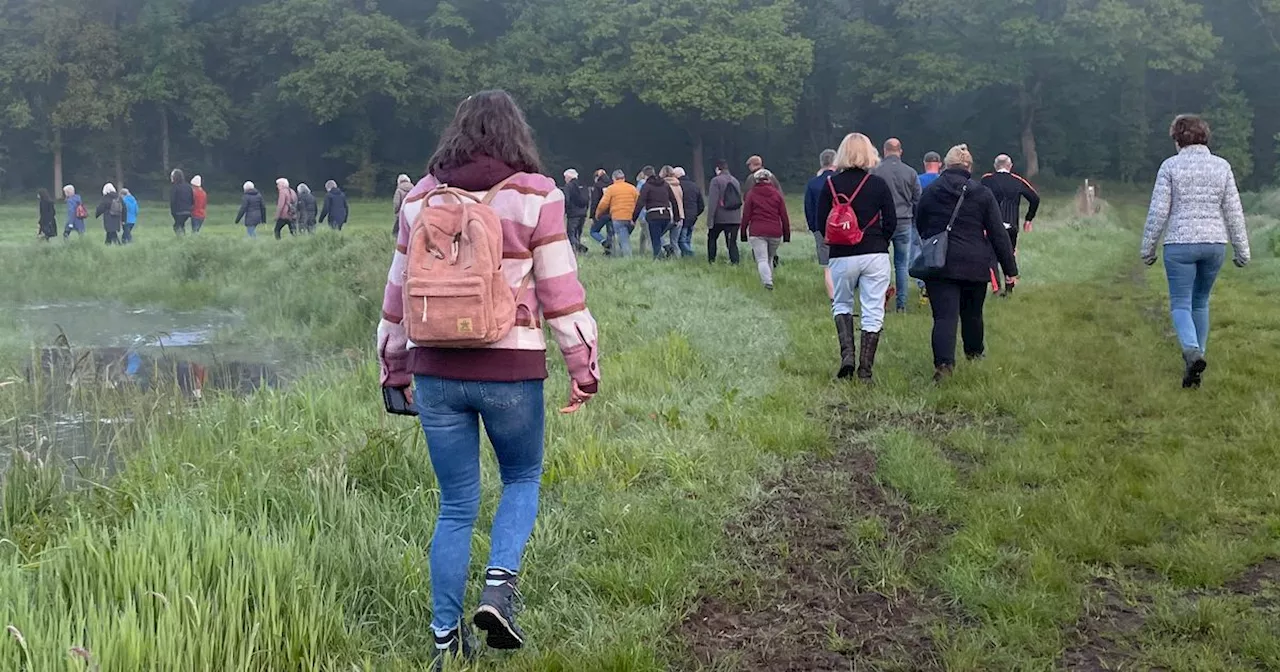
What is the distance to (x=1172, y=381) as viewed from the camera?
7.77m

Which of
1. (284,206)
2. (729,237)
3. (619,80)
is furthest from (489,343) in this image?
(619,80)

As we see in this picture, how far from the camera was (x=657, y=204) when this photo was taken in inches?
693

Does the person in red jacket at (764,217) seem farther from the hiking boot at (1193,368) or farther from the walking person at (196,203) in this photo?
the walking person at (196,203)

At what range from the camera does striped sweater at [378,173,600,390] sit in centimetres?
335

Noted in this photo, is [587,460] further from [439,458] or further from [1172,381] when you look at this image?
[1172,381]

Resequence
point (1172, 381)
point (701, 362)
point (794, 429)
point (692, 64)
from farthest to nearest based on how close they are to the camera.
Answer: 1. point (692, 64)
2. point (701, 362)
3. point (1172, 381)
4. point (794, 429)

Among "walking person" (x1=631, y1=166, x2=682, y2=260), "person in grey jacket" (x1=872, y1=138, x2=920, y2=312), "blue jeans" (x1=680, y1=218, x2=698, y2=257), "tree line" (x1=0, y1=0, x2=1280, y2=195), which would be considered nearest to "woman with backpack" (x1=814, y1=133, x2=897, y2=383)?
"person in grey jacket" (x1=872, y1=138, x2=920, y2=312)

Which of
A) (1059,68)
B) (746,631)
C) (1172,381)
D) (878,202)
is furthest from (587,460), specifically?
(1059,68)

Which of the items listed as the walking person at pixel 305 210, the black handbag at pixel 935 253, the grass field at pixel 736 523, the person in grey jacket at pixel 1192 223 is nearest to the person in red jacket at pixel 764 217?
the grass field at pixel 736 523

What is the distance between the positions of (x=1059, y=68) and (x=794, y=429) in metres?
51.3

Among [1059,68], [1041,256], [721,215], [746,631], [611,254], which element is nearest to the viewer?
[746,631]

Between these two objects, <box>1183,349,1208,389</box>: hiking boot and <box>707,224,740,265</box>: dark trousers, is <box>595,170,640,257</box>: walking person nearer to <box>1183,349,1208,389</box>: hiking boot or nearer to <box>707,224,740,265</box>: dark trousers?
<box>707,224,740,265</box>: dark trousers

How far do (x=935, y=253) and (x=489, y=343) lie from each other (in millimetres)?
5366

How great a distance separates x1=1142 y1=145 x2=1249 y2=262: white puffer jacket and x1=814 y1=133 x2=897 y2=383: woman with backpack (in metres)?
1.81
